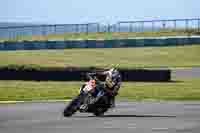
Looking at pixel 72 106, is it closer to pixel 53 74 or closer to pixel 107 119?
pixel 107 119

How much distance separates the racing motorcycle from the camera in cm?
1912

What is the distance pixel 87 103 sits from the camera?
19297 mm

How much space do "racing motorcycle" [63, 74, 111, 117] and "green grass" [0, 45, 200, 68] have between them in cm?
3291

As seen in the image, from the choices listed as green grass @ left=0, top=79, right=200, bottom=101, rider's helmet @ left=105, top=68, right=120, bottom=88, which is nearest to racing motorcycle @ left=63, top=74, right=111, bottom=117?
rider's helmet @ left=105, top=68, right=120, bottom=88

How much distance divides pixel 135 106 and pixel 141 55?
36.9 metres

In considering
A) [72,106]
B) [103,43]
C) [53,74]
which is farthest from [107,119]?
[103,43]

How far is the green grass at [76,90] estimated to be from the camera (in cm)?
2786

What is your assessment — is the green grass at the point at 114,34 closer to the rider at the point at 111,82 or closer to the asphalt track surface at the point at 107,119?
the asphalt track surface at the point at 107,119

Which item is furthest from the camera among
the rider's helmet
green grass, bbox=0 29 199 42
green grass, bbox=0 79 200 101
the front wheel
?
green grass, bbox=0 29 199 42

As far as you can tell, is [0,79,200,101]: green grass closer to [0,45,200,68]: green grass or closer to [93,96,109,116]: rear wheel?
[93,96,109,116]: rear wheel

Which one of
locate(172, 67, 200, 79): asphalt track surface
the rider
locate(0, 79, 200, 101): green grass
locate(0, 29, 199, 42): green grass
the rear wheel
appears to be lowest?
locate(172, 67, 200, 79): asphalt track surface

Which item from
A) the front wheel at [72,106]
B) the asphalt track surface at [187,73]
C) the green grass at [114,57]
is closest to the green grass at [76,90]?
the asphalt track surface at [187,73]

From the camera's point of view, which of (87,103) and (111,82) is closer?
(87,103)

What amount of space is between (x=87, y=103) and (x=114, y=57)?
132 ft
